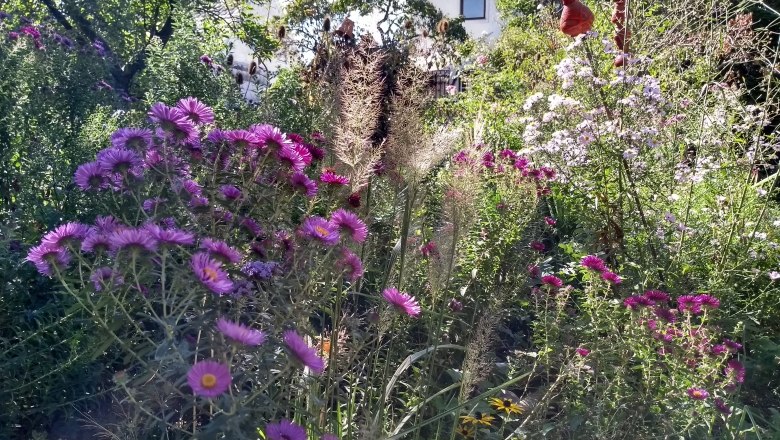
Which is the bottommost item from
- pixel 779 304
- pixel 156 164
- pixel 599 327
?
pixel 779 304

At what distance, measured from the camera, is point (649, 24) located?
14.8 ft

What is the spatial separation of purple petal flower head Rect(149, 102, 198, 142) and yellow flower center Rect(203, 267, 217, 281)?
1.53 feet

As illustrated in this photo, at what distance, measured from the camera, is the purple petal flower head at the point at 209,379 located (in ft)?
4.39

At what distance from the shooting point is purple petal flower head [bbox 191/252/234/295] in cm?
148

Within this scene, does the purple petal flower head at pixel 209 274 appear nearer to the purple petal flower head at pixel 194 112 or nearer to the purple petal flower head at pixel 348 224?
the purple petal flower head at pixel 348 224

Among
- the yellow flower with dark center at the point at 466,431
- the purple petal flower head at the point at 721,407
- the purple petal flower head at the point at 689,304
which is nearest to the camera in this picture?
the purple petal flower head at the point at 721,407

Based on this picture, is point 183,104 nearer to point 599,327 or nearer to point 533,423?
point 533,423

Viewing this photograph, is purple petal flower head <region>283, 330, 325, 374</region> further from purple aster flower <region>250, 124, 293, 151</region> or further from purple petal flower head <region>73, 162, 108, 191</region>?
purple petal flower head <region>73, 162, 108, 191</region>

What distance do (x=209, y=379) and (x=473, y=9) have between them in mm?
25554

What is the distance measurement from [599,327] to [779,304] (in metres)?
1.69

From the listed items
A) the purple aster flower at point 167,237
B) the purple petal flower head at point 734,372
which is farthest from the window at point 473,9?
the purple aster flower at point 167,237

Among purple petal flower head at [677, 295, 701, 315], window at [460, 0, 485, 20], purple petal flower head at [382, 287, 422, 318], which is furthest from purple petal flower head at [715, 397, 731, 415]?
window at [460, 0, 485, 20]

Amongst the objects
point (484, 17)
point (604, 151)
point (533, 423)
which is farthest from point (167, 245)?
point (484, 17)

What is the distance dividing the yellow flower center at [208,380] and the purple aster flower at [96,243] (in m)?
0.43
